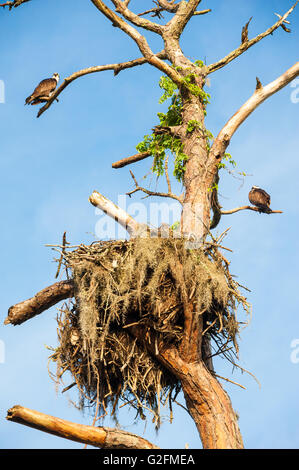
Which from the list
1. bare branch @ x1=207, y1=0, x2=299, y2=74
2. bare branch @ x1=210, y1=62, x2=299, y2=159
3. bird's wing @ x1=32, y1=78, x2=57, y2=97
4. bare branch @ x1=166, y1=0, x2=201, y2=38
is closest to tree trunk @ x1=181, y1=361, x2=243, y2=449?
bare branch @ x1=210, y1=62, x2=299, y2=159

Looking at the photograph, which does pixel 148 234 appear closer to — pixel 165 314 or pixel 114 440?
pixel 165 314

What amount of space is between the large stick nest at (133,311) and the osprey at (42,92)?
11.1 ft

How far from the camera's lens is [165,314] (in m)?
6.19

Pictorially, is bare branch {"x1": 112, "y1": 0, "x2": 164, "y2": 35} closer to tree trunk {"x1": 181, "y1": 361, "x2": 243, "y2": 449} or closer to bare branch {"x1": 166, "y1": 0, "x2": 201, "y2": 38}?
bare branch {"x1": 166, "y1": 0, "x2": 201, "y2": 38}

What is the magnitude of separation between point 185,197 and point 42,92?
121 inches

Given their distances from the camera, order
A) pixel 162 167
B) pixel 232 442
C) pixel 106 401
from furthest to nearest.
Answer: pixel 162 167
pixel 106 401
pixel 232 442

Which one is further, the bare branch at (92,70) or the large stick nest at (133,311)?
the bare branch at (92,70)

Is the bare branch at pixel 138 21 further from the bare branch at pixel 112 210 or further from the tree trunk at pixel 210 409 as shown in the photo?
the tree trunk at pixel 210 409

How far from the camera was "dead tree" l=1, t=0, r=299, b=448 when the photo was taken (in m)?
5.83

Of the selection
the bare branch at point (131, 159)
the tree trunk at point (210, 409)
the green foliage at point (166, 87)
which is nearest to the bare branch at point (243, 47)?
the green foliage at point (166, 87)

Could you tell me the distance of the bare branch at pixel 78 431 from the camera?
16.4 feet

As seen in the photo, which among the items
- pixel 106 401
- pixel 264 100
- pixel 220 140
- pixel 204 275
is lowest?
pixel 106 401
